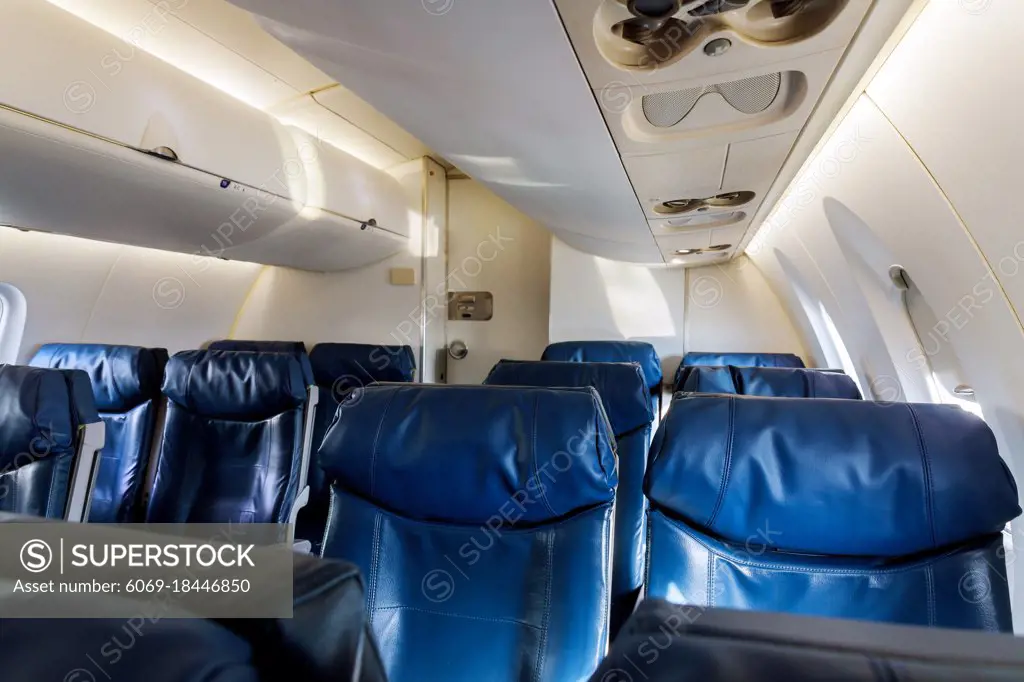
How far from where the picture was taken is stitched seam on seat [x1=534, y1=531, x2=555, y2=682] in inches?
41.6

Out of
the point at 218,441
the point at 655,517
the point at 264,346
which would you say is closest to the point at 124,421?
the point at 218,441

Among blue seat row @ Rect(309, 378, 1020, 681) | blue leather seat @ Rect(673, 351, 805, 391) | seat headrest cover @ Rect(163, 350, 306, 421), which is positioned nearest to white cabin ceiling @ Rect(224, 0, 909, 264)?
blue seat row @ Rect(309, 378, 1020, 681)

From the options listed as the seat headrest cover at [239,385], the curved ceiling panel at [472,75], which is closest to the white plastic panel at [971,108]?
the curved ceiling panel at [472,75]

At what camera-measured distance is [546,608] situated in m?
1.11

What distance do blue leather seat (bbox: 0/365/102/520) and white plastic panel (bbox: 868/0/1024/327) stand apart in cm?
307

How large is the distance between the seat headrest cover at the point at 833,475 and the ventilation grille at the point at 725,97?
1.00 meters

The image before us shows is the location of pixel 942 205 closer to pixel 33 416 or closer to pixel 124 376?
pixel 33 416

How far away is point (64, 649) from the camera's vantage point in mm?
325

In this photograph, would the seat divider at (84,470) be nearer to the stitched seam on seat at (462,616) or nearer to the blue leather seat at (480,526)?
the blue leather seat at (480,526)

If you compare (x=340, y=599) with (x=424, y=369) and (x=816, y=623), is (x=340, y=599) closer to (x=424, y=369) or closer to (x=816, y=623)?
(x=816, y=623)

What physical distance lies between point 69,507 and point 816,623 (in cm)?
252

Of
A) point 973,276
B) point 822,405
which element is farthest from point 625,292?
point 822,405

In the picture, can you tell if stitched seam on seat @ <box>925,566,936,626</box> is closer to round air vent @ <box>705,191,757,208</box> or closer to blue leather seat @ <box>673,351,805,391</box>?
round air vent @ <box>705,191,757,208</box>

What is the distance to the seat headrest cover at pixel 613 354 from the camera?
3.90 meters
